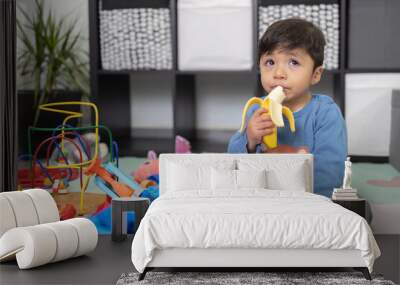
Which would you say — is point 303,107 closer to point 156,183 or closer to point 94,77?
point 156,183

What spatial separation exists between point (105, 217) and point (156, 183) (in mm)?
535

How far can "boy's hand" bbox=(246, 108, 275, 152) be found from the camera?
5910 millimetres

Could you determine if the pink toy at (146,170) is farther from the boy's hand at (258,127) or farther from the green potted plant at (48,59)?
the green potted plant at (48,59)

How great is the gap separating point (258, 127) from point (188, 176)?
0.99 meters

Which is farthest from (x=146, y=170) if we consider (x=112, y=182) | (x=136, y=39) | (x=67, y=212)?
(x=136, y=39)

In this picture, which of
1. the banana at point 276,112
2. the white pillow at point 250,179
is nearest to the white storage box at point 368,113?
the banana at point 276,112

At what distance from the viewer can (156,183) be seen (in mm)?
6160

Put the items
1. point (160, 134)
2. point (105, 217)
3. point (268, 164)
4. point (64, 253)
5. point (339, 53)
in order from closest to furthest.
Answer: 1. point (64, 253)
2. point (268, 164)
3. point (105, 217)
4. point (339, 53)
5. point (160, 134)

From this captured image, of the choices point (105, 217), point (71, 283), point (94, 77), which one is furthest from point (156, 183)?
point (71, 283)

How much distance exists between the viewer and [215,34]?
635 centimetres

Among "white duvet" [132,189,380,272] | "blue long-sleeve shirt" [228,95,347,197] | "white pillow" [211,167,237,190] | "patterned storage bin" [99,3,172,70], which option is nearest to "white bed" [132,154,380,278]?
"white duvet" [132,189,380,272]

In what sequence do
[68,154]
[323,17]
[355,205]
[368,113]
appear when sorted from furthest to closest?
[68,154] < [368,113] < [323,17] < [355,205]

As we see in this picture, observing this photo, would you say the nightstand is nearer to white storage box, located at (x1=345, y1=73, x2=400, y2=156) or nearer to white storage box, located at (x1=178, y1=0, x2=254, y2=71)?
white storage box, located at (x1=345, y1=73, x2=400, y2=156)

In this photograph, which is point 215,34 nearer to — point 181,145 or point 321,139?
point 181,145
